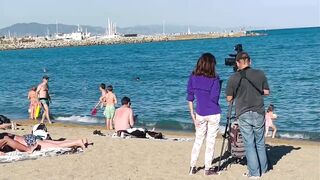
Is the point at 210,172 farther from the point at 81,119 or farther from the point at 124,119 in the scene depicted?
the point at 81,119

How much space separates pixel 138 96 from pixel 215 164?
811 inches

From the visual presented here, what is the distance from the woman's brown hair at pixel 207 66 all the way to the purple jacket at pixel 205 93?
0.07 meters

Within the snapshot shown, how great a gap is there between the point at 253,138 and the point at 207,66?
Result: 125 centimetres

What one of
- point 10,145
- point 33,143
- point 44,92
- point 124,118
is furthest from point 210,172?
point 44,92

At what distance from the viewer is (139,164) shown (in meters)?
9.14

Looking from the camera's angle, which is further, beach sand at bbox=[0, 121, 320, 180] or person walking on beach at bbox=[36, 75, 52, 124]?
person walking on beach at bbox=[36, 75, 52, 124]

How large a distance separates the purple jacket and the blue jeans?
432 mm

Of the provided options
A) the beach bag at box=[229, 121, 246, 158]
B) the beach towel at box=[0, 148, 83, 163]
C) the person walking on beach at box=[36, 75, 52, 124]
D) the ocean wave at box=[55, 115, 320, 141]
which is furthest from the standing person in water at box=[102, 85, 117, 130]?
the beach bag at box=[229, 121, 246, 158]

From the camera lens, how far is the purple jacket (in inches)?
303

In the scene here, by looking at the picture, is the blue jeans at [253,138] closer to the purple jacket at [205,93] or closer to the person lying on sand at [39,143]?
the purple jacket at [205,93]

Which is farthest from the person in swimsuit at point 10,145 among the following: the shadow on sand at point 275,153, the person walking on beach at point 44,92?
the person walking on beach at point 44,92

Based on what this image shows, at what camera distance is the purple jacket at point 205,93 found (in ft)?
25.2

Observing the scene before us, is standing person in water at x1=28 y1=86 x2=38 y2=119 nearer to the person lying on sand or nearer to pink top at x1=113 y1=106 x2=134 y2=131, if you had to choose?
pink top at x1=113 y1=106 x2=134 y2=131

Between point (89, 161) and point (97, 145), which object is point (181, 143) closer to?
point (97, 145)
